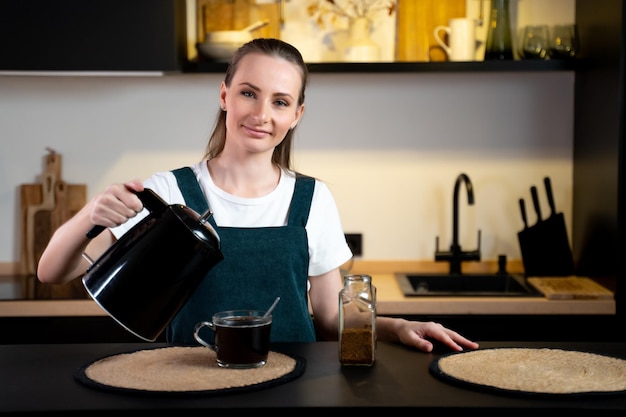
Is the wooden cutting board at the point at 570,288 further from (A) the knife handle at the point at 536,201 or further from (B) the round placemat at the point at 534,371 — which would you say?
(B) the round placemat at the point at 534,371

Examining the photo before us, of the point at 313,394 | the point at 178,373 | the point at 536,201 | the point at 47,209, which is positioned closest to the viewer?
the point at 313,394

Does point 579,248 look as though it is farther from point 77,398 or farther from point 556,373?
point 77,398

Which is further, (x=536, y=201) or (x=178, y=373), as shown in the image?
(x=536, y=201)

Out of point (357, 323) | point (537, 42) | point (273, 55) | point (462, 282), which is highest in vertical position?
point (537, 42)

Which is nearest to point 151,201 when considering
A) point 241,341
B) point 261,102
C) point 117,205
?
point 117,205

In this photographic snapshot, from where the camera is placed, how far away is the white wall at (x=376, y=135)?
3283 mm

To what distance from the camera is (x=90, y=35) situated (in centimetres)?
290

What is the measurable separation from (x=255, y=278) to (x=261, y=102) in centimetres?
36

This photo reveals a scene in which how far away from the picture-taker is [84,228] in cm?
164

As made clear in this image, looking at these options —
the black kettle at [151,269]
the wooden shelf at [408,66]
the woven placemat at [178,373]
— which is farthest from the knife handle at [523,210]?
the black kettle at [151,269]

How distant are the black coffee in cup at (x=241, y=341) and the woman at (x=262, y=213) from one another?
0.44 meters

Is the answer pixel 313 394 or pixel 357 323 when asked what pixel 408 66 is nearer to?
pixel 357 323

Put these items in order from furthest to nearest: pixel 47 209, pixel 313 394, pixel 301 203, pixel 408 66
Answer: pixel 47 209, pixel 408 66, pixel 301 203, pixel 313 394

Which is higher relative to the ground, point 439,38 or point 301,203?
point 439,38
